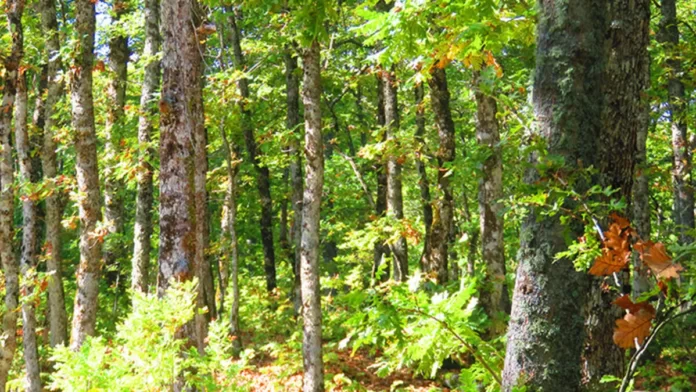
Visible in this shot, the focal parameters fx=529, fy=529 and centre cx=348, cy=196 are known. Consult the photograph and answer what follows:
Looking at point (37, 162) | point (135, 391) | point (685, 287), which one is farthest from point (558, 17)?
point (37, 162)

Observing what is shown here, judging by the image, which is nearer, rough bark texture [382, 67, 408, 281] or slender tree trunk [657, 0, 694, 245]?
slender tree trunk [657, 0, 694, 245]

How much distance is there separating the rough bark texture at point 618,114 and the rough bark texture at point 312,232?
18.3 ft

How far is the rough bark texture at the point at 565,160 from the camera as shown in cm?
263

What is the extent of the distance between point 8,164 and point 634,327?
865 cm

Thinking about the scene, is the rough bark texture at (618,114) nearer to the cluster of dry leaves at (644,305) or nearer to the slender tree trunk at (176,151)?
the cluster of dry leaves at (644,305)

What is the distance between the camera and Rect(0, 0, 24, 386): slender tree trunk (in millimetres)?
7828

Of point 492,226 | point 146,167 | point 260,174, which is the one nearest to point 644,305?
point 492,226

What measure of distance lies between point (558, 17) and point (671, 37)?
971 centimetres

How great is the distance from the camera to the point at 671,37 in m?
10.5

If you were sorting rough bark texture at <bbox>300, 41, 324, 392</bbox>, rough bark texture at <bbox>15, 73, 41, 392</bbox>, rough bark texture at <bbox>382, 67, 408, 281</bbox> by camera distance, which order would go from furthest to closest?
rough bark texture at <bbox>382, 67, 408, 281</bbox> < rough bark texture at <bbox>15, 73, 41, 392</bbox> < rough bark texture at <bbox>300, 41, 324, 392</bbox>

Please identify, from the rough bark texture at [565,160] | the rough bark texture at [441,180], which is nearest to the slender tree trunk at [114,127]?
the rough bark texture at [441,180]

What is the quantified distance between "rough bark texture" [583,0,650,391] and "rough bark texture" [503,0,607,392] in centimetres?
9

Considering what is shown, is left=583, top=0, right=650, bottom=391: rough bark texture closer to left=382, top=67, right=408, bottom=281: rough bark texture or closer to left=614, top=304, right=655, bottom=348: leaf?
left=614, top=304, right=655, bottom=348: leaf

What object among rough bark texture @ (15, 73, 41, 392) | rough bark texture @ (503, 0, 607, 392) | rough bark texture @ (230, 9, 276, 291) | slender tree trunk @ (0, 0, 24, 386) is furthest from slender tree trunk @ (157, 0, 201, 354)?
rough bark texture @ (230, 9, 276, 291)
